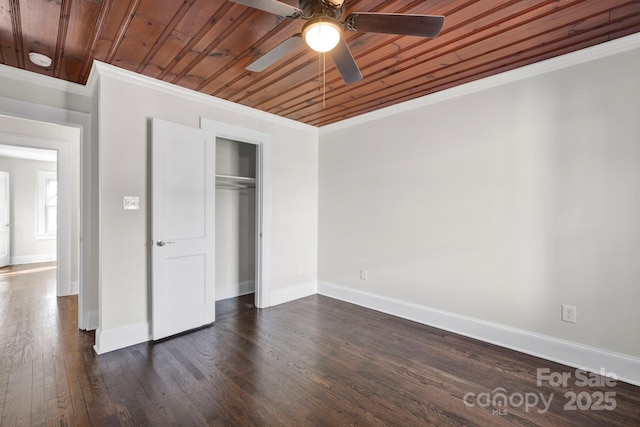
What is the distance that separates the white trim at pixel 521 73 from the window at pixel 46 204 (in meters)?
7.97

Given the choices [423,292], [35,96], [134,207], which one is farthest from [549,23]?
[35,96]

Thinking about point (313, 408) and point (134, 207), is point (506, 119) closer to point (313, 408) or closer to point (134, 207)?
point (313, 408)

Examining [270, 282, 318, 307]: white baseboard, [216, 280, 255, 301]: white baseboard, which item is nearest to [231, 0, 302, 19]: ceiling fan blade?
[270, 282, 318, 307]: white baseboard

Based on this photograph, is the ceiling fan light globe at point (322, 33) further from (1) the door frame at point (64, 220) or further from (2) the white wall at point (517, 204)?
(1) the door frame at point (64, 220)

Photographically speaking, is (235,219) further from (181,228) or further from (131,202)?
(131,202)

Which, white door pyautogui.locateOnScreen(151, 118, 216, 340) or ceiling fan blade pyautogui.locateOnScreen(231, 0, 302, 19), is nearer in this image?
ceiling fan blade pyautogui.locateOnScreen(231, 0, 302, 19)

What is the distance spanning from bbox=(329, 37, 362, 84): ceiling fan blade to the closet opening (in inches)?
93.0

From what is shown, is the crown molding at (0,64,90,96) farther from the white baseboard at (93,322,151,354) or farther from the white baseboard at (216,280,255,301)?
the white baseboard at (216,280,255,301)

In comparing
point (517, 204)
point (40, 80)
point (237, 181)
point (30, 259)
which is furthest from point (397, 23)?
point (30, 259)

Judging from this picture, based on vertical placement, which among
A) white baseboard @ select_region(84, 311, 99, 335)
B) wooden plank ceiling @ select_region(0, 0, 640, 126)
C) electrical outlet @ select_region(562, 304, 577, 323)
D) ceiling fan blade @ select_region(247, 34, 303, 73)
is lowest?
white baseboard @ select_region(84, 311, 99, 335)

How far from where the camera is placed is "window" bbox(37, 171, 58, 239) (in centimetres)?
715

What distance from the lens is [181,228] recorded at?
306cm

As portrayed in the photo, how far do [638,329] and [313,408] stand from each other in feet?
8.11

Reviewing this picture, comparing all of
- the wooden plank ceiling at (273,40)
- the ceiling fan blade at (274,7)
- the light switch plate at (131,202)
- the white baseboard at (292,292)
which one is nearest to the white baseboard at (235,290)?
the white baseboard at (292,292)
